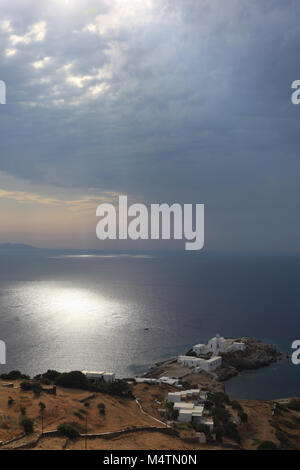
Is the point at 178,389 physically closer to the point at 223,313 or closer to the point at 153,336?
the point at 153,336

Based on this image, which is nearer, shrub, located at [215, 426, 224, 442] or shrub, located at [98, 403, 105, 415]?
shrub, located at [215, 426, 224, 442]

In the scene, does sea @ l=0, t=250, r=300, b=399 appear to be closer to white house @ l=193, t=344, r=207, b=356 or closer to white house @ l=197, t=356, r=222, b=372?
white house @ l=197, t=356, r=222, b=372

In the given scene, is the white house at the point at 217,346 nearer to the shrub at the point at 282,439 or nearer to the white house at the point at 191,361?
the white house at the point at 191,361

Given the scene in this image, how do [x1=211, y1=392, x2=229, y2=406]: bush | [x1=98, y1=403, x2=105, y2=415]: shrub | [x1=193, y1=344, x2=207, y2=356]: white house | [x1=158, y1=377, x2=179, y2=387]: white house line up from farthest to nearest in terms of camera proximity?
[x1=193, y1=344, x2=207, y2=356]: white house < [x1=158, y1=377, x2=179, y2=387]: white house < [x1=211, y1=392, x2=229, y2=406]: bush < [x1=98, y1=403, x2=105, y2=415]: shrub

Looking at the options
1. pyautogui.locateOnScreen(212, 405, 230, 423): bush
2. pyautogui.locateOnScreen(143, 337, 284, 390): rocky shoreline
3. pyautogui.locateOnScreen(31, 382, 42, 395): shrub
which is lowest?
pyautogui.locateOnScreen(143, 337, 284, 390): rocky shoreline

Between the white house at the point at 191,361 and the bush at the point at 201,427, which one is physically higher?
the bush at the point at 201,427

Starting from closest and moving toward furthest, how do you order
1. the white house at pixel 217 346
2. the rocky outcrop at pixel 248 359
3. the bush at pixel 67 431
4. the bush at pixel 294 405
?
the bush at pixel 67 431, the bush at pixel 294 405, the rocky outcrop at pixel 248 359, the white house at pixel 217 346

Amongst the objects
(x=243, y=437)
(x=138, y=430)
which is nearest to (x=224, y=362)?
(x=243, y=437)

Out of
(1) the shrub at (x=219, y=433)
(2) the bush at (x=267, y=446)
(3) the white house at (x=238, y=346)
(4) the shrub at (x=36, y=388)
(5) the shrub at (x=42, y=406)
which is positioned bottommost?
(2) the bush at (x=267, y=446)

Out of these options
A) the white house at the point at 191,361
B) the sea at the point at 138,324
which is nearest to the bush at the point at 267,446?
the sea at the point at 138,324

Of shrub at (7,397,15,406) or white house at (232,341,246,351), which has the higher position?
shrub at (7,397,15,406)

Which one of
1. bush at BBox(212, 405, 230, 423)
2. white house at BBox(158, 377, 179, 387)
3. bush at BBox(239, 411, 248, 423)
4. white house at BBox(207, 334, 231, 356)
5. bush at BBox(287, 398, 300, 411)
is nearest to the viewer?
bush at BBox(212, 405, 230, 423)

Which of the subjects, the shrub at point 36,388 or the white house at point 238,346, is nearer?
the shrub at point 36,388

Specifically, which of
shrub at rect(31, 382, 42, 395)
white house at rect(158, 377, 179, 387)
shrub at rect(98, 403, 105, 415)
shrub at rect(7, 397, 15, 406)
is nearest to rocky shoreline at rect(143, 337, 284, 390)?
white house at rect(158, 377, 179, 387)
